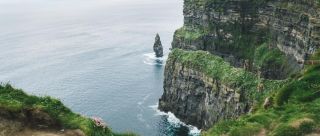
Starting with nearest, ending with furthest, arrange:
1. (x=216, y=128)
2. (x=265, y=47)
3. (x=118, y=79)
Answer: (x=216, y=128)
(x=265, y=47)
(x=118, y=79)

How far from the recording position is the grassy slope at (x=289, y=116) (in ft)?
136

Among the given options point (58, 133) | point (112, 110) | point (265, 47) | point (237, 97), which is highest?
point (58, 133)

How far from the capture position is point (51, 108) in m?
37.9

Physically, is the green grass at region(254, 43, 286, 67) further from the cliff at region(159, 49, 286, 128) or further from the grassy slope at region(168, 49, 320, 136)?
the grassy slope at region(168, 49, 320, 136)

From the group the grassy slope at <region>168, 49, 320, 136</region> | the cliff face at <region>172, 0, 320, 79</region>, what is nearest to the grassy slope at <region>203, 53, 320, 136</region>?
the grassy slope at <region>168, 49, 320, 136</region>

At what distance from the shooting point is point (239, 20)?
500 feet

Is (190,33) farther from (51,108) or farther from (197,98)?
(51,108)

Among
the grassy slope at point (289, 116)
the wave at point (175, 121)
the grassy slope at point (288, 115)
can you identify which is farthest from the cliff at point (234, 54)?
the grassy slope at point (289, 116)

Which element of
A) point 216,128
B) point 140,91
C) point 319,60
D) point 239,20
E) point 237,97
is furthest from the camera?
point 140,91

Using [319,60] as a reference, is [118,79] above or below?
below

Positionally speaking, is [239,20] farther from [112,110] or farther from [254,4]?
[112,110]

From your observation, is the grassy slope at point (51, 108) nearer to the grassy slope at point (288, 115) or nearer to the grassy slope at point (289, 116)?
the grassy slope at point (289, 116)

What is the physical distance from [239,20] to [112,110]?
154 feet

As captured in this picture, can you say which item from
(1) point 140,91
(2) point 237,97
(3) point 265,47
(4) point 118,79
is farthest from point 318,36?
(4) point 118,79
